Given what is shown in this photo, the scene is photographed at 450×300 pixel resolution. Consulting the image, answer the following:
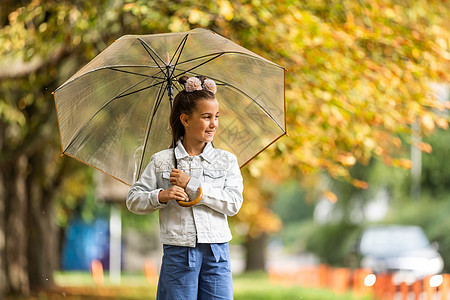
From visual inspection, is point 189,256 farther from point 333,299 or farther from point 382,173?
point 382,173

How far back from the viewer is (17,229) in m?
15.9

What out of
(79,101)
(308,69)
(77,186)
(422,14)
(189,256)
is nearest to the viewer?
(189,256)

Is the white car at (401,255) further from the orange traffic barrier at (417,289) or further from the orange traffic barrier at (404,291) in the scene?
the orange traffic barrier at (417,289)

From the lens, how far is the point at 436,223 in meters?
22.4

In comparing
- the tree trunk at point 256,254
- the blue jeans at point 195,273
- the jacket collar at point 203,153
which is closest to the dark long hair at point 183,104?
the jacket collar at point 203,153

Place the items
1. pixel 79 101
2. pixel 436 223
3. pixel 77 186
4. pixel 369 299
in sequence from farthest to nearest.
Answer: pixel 436 223
pixel 77 186
pixel 369 299
pixel 79 101

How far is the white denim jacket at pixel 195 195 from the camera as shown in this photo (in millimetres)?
4016

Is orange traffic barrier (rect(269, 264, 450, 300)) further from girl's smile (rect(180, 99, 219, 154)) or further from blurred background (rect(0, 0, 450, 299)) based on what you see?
girl's smile (rect(180, 99, 219, 154))

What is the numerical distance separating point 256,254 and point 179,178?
2744cm

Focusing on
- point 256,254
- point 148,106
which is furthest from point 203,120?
point 256,254

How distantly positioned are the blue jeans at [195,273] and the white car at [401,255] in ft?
42.7

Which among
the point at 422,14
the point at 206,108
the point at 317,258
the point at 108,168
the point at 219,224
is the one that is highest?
the point at 422,14

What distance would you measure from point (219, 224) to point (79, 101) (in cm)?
137

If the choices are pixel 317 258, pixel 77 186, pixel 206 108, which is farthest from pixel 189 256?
pixel 317 258
